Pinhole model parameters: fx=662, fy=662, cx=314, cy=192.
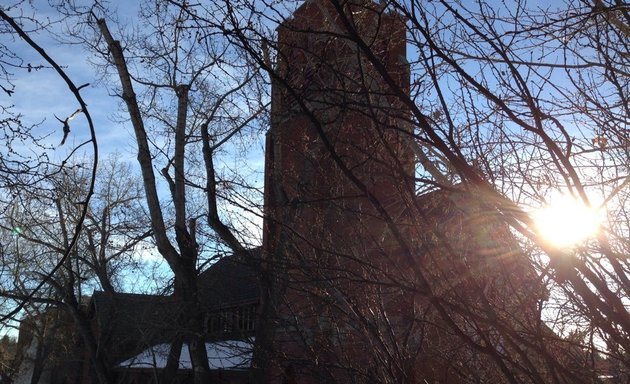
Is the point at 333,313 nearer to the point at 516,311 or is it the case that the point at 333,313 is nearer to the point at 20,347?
the point at 516,311

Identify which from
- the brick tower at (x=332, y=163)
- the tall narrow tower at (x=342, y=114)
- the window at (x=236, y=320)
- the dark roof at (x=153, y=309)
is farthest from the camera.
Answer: the dark roof at (x=153, y=309)

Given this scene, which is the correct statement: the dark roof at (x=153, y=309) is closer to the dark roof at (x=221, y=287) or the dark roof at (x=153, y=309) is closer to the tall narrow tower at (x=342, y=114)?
the dark roof at (x=221, y=287)

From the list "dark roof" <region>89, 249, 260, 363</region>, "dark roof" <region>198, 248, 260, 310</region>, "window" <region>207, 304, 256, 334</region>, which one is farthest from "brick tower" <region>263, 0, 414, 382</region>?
"dark roof" <region>198, 248, 260, 310</region>

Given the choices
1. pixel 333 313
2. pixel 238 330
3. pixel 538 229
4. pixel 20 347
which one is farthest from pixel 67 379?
pixel 538 229

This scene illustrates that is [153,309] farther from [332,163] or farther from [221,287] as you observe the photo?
[332,163]

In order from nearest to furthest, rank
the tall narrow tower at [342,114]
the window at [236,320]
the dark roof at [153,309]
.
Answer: the tall narrow tower at [342,114]
the window at [236,320]
the dark roof at [153,309]

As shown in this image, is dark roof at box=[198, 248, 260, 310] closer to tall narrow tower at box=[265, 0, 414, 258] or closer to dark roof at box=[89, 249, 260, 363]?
dark roof at box=[89, 249, 260, 363]

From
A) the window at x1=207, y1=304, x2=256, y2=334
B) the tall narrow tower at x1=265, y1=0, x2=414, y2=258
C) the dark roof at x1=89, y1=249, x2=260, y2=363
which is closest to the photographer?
the tall narrow tower at x1=265, y1=0, x2=414, y2=258

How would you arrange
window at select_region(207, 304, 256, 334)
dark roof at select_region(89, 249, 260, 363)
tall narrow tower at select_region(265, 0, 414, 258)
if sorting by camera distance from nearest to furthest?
tall narrow tower at select_region(265, 0, 414, 258), window at select_region(207, 304, 256, 334), dark roof at select_region(89, 249, 260, 363)

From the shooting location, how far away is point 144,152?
1295 centimetres

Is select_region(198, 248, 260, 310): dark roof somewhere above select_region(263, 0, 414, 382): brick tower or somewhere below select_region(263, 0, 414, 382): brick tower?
above

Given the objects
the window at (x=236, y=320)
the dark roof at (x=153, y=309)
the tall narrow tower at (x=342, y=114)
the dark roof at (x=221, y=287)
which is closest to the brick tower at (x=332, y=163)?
the tall narrow tower at (x=342, y=114)

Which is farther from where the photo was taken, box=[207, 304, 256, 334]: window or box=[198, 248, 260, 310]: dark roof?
box=[198, 248, 260, 310]: dark roof

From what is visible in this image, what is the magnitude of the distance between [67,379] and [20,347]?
11.9 feet
